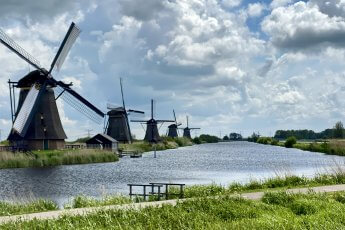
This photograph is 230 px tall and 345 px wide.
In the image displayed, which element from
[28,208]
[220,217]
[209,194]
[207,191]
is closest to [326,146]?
[207,191]

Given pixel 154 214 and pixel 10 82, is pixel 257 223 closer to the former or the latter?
pixel 154 214

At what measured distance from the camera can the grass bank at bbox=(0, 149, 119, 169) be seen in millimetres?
48406

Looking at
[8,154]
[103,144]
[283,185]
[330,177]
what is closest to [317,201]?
[283,185]

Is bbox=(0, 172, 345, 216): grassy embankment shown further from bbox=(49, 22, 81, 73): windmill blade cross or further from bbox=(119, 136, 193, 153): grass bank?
bbox=(119, 136, 193, 153): grass bank

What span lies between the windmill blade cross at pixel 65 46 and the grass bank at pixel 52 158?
1018 cm

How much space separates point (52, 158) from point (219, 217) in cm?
4207

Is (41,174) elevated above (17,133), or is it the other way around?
(17,133)

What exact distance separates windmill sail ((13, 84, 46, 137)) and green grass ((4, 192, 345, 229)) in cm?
4465

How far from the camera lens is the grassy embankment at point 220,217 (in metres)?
10.3

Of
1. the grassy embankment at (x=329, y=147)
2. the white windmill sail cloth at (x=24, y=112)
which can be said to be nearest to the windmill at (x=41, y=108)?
the white windmill sail cloth at (x=24, y=112)

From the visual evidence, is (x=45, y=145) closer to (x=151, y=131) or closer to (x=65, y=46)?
(x=65, y=46)

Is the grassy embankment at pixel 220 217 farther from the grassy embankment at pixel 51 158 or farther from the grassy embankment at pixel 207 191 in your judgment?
the grassy embankment at pixel 51 158

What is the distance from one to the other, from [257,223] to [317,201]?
14.8 ft

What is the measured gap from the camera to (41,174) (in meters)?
41.8
